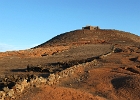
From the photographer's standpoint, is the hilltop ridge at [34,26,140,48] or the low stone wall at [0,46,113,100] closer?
the low stone wall at [0,46,113,100]

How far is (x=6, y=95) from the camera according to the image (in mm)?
12242

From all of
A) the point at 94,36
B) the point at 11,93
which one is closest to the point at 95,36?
the point at 94,36

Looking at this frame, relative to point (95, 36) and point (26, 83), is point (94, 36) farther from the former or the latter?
point (26, 83)

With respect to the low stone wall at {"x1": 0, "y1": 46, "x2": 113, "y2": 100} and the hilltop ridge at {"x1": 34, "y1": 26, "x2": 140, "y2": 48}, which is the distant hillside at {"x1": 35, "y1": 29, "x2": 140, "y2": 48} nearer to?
the hilltop ridge at {"x1": 34, "y1": 26, "x2": 140, "y2": 48}

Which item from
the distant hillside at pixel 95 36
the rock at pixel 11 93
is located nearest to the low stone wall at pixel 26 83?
the rock at pixel 11 93

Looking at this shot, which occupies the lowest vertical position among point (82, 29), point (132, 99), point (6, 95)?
point (132, 99)

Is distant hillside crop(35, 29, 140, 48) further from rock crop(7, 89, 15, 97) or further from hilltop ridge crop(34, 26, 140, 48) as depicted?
rock crop(7, 89, 15, 97)

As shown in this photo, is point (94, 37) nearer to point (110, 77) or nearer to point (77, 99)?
point (110, 77)

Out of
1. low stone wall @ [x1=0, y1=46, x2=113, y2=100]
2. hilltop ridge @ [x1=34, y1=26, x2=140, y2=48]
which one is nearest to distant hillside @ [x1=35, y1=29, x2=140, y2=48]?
hilltop ridge @ [x1=34, y1=26, x2=140, y2=48]

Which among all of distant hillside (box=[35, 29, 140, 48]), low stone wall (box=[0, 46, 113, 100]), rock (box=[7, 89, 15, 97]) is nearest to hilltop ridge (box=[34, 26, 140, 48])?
distant hillside (box=[35, 29, 140, 48])

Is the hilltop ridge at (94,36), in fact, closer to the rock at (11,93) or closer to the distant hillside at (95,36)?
the distant hillside at (95,36)

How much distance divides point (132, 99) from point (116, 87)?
225 centimetres

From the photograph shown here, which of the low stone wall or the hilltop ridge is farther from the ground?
the hilltop ridge

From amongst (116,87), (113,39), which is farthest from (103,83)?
(113,39)
